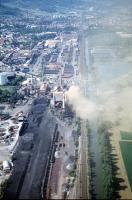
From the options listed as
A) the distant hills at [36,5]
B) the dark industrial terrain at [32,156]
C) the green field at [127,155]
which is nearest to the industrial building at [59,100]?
the dark industrial terrain at [32,156]

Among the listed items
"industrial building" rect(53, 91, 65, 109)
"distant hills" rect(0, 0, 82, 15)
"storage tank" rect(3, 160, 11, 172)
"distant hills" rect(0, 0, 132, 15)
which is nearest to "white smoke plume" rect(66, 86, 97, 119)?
"industrial building" rect(53, 91, 65, 109)

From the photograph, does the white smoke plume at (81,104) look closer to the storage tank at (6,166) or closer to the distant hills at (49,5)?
the storage tank at (6,166)

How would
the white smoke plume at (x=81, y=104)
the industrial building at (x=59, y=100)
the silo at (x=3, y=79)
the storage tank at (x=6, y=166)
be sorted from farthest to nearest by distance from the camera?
the silo at (x=3, y=79) → the industrial building at (x=59, y=100) → the white smoke plume at (x=81, y=104) → the storage tank at (x=6, y=166)

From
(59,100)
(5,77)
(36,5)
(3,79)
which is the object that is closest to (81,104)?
(59,100)

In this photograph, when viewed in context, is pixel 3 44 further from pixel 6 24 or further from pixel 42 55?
pixel 6 24

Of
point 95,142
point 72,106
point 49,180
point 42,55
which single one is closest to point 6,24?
point 42,55

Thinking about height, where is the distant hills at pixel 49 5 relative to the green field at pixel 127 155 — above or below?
above

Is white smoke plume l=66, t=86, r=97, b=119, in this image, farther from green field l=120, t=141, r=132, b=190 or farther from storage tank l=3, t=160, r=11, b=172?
storage tank l=3, t=160, r=11, b=172
